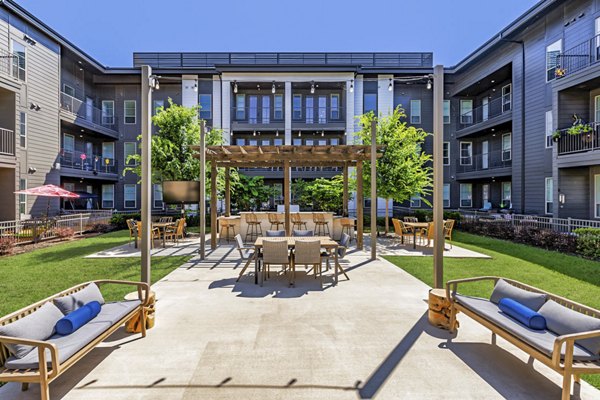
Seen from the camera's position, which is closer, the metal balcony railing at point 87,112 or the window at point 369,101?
the metal balcony railing at point 87,112

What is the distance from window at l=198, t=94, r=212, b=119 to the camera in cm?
2547

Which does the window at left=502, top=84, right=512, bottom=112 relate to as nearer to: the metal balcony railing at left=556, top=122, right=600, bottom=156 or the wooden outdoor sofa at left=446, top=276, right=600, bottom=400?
the metal balcony railing at left=556, top=122, right=600, bottom=156

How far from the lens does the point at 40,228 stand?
1361 centimetres

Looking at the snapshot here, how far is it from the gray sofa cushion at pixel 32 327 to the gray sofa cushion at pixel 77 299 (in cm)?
15

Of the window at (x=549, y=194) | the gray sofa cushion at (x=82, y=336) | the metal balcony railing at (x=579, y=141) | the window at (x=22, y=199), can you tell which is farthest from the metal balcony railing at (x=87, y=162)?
the window at (x=549, y=194)

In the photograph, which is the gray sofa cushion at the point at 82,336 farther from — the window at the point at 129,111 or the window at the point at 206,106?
the window at the point at 129,111

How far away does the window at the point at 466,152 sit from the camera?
82.6ft

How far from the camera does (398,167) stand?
15398mm

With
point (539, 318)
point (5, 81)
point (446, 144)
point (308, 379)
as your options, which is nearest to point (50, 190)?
point (5, 81)

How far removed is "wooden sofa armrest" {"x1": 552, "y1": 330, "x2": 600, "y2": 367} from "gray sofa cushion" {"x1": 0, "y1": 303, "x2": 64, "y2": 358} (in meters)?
5.23

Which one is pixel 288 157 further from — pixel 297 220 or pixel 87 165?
pixel 87 165

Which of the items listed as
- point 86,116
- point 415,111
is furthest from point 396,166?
point 86,116

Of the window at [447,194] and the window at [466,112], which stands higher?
the window at [466,112]

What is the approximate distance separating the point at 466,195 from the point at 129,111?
94.9ft
